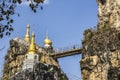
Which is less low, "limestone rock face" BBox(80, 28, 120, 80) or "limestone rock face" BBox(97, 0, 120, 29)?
"limestone rock face" BBox(97, 0, 120, 29)

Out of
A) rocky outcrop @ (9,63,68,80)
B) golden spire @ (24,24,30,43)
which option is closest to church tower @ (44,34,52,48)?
golden spire @ (24,24,30,43)

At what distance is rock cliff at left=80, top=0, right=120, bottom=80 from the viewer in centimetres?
4934

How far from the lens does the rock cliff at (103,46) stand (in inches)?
1943

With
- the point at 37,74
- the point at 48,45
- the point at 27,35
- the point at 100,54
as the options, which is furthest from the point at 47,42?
the point at 37,74

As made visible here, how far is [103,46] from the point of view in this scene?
51.2 metres

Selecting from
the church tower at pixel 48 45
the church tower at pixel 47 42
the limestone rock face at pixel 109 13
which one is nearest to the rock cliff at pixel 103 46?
the limestone rock face at pixel 109 13

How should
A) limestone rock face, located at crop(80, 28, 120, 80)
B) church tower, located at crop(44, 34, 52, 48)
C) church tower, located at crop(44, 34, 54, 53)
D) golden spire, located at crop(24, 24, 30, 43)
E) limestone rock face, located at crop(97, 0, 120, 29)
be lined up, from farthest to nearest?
church tower, located at crop(44, 34, 52, 48)
golden spire, located at crop(24, 24, 30, 43)
church tower, located at crop(44, 34, 54, 53)
limestone rock face, located at crop(97, 0, 120, 29)
limestone rock face, located at crop(80, 28, 120, 80)

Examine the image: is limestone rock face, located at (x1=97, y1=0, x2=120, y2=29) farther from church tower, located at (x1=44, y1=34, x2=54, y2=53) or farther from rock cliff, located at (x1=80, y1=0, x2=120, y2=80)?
church tower, located at (x1=44, y1=34, x2=54, y2=53)

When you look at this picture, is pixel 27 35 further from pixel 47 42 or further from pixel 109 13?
pixel 109 13

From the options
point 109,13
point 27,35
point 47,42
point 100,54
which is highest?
point 27,35

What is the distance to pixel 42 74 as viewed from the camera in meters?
45.4

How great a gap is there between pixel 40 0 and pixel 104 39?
39.9m

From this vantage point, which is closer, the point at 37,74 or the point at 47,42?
the point at 37,74

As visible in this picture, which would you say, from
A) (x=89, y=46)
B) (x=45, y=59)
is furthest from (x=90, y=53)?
(x=45, y=59)
